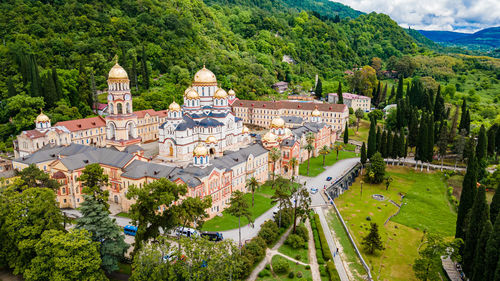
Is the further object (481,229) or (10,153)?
(10,153)

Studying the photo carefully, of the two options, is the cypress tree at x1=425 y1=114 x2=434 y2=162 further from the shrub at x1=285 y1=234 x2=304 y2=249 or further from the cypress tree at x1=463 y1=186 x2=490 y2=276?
the shrub at x1=285 y1=234 x2=304 y2=249

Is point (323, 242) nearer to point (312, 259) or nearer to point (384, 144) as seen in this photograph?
point (312, 259)

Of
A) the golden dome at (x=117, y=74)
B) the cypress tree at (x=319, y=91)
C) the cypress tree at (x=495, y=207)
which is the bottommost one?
the cypress tree at (x=495, y=207)

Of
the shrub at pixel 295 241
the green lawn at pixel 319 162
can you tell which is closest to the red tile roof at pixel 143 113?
the green lawn at pixel 319 162

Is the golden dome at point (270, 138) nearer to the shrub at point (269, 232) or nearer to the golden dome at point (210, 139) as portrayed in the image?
the golden dome at point (210, 139)

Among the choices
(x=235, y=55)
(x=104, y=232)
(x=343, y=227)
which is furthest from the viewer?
(x=235, y=55)

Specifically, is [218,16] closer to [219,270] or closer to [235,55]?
[235,55]

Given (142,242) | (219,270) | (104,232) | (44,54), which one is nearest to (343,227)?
(219,270)
